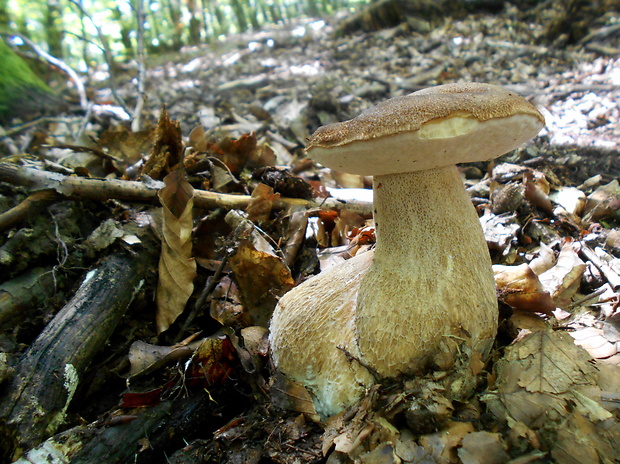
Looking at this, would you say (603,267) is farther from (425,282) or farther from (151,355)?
(151,355)

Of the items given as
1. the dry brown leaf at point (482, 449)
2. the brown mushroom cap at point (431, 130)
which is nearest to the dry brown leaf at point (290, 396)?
the dry brown leaf at point (482, 449)

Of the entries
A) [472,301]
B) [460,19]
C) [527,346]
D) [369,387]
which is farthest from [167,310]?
[460,19]

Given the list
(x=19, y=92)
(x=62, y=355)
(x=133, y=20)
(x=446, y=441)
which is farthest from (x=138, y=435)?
(x=133, y=20)

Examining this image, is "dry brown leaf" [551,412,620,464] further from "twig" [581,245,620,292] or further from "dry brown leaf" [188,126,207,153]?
"dry brown leaf" [188,126,207,153]

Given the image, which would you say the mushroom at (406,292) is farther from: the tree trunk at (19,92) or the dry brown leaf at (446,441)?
the tree trunk at (19,92)

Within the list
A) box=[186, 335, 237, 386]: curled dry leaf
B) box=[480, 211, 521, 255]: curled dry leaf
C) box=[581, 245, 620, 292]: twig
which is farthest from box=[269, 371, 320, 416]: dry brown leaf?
box=[581, 245, 620, 292]: twig

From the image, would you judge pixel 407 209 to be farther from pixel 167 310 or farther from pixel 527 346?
pixel 167 310
